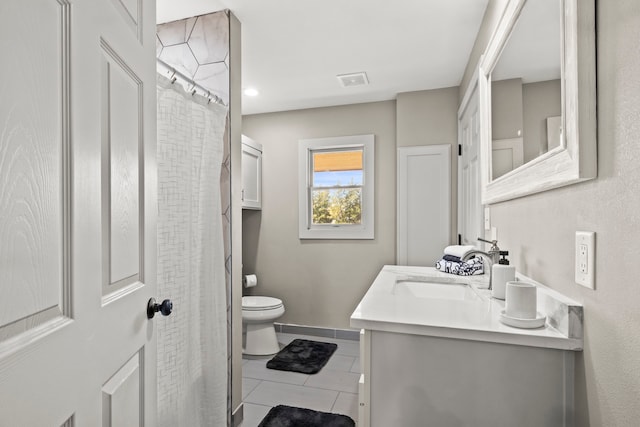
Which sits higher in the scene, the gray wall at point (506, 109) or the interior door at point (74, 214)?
the gray wall at point (506, 109)

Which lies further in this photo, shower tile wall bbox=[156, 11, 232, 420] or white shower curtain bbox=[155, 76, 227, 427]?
shower tile wall bbox=[156, 11, 232, 420]

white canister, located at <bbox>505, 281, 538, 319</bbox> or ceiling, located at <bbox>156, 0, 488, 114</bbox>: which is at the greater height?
ceiling, located at <bbox>156, 0, 488, 114</bbox>

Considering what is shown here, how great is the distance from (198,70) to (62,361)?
5.98ft

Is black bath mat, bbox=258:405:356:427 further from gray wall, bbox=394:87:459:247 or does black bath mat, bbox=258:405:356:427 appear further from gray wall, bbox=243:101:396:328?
gray wall, bbox=394:87:459:247

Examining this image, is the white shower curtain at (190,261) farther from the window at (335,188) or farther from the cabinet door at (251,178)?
the window at (335,188)

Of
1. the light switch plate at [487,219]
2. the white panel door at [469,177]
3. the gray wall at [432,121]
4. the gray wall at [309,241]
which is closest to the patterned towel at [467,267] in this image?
the white panel door at [469,177]

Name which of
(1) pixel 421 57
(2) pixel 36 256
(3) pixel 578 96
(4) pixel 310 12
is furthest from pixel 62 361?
(1) pixel 421 57

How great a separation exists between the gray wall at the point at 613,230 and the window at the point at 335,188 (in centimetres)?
245

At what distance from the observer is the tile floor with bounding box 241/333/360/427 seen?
2146 mm

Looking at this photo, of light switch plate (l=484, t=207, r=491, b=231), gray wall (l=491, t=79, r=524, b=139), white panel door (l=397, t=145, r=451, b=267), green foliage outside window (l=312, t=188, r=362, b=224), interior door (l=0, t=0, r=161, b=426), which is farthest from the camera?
A: green foliage outside window (l=312, t=188, r=362, b=224)

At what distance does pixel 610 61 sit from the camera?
2.40 ft

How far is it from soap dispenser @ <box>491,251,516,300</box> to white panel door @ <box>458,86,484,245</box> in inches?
28.0

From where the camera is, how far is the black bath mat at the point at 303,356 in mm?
2699

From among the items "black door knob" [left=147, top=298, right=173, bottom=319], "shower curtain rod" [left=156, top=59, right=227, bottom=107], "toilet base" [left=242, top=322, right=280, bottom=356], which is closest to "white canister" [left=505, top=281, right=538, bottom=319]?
"black door knob" [left=147, top=298, right=173, bottom=319]
